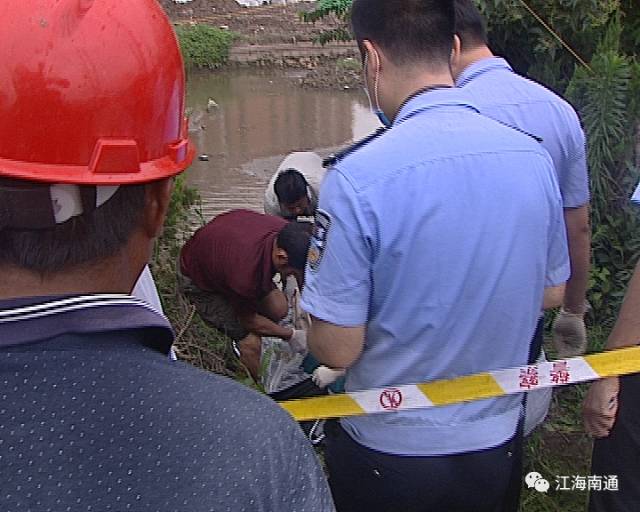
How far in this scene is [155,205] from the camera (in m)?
1.04

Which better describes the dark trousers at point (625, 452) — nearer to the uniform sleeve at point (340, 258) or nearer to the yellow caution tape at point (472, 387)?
the yellow caution tape at point (472, 387)

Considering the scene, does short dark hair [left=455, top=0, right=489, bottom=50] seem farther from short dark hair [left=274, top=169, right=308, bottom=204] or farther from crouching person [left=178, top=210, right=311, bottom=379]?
short dark hair [left=274, top=169, right=308, bottom=204]

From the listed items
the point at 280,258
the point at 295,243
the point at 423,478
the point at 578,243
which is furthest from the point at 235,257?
the point at 423,478

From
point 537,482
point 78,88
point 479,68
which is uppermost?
point 78,88

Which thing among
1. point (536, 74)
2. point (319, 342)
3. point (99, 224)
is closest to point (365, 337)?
point (319, 342)

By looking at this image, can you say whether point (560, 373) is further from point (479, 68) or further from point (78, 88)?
point (78, 88)

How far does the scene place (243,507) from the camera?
2.73 feet

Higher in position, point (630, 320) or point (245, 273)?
point (630, 320)

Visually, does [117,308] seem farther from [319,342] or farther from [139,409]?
[319,342]

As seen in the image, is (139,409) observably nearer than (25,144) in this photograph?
Yes

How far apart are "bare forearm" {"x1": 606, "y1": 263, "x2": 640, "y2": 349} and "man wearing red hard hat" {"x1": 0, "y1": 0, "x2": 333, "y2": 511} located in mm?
1381

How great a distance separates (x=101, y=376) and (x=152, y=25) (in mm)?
479

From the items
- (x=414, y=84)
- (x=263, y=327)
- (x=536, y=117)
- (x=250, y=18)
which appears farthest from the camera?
(x=250, y=18)

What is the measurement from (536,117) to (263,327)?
1900 millimetres
